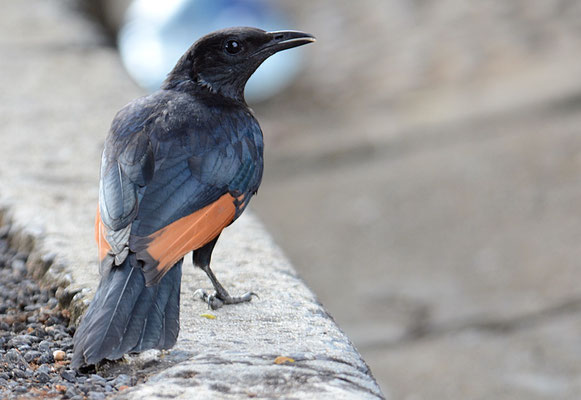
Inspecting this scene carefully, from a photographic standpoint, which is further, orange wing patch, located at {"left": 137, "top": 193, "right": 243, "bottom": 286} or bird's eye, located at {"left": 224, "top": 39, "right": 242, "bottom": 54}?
bird's eye, located at {"left": 224, "top": 39, "right": 242, "bottom": 54}

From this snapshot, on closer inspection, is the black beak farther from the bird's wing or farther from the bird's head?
the bird's wing

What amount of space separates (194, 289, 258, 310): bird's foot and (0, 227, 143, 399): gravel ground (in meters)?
0.43

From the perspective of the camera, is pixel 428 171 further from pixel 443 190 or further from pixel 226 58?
pixel 226 58

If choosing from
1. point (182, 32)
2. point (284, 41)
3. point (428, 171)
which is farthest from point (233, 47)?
point (182, 32)

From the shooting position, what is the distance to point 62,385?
2.39 meters

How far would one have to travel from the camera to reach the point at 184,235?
2.58 metres

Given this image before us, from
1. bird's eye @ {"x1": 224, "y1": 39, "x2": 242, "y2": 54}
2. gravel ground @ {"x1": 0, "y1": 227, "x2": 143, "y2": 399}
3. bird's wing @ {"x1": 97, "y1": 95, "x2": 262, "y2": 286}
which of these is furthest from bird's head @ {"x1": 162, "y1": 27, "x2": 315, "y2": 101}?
gravel ground @ {"x1": 0, "y1": 227, "x2": 143, "y2": 399}

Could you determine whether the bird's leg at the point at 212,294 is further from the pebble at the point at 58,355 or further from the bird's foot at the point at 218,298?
the pebble at the point at 58,355

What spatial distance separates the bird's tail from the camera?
2333 millimetres

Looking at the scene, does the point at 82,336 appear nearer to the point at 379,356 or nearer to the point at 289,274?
the point at 289,274

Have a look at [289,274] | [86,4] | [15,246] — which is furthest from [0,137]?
[86,4]

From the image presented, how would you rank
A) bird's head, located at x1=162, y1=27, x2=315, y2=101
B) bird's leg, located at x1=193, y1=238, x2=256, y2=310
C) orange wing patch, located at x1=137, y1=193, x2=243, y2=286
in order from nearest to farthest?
orange wing patch, located at x1=137, y1=193, x2=243, y2=286 → bird's leg, located at x1=193, y1=238, x2=256, y2=310 → bird's head, located at x1=162, y1=27, x2=315, y2=101

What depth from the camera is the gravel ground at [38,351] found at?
236cm

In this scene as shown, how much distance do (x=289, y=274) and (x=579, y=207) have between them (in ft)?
11.4
